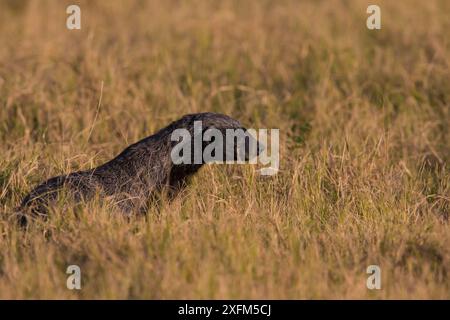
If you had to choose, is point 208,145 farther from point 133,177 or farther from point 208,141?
point 133,177

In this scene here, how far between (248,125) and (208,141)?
2.03 m

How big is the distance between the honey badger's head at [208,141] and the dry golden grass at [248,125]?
0.93 ft

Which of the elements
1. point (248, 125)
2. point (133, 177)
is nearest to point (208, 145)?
point (133, 177)

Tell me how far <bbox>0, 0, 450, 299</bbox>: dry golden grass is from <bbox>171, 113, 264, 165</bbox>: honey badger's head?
0.28 metres

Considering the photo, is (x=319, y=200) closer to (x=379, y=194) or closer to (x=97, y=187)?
(x=379, y=194)

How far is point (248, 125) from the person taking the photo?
8.33m

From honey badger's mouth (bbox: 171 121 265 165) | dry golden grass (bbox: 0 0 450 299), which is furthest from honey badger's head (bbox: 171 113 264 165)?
dry golden grass (bbox: 0 0 450 299)

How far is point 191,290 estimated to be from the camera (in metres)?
4.98

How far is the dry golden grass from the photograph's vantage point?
5230 mm

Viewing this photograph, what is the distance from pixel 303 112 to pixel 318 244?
10.3 ft

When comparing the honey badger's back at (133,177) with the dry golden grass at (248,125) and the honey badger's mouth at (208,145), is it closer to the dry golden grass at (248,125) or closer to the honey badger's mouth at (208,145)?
the honey badger's mouth at (208,145)

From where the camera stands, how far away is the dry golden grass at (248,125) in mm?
5230
